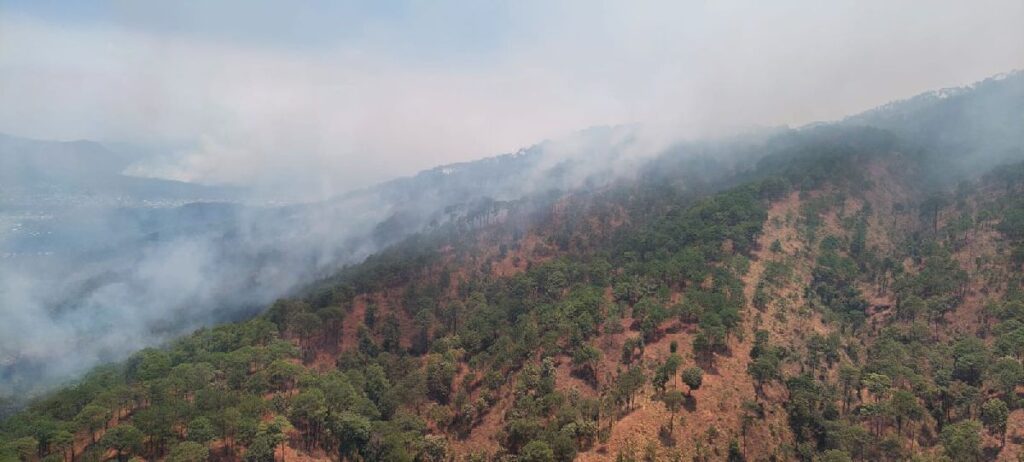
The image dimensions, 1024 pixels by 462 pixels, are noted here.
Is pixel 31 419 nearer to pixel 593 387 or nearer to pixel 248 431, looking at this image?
pixel 248 431

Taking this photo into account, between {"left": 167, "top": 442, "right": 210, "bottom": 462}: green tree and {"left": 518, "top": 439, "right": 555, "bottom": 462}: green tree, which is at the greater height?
{"left": 167, "top": 442, "right": 210, "bottom": 462}: green tree

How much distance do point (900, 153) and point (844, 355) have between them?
383 feet

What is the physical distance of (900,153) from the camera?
176 m

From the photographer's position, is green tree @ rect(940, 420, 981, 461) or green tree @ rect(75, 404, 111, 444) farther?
green tree @ rect(75, 404, 111, 444)

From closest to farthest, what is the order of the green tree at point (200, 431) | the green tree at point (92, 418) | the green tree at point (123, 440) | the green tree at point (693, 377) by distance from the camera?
the green tree at point (123, 440)
the green tree at point (200, 431)
the green tree at point (92, 418)
the green tree at point (693, 377)

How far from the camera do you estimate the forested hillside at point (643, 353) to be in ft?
230

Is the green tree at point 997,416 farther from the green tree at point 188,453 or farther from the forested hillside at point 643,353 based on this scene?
the green tree at point 188,453

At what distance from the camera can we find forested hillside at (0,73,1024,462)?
70062 millimetres

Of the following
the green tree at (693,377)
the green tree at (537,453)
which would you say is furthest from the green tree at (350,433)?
the green tree at (693,377)

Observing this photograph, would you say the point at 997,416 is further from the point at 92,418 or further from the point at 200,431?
the point at 92,418

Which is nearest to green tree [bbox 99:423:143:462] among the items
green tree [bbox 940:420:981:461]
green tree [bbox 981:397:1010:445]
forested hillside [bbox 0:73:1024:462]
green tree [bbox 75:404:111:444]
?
forested hillside [bbox 0:73:1024:462]

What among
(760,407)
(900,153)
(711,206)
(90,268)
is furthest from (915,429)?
(90,268)

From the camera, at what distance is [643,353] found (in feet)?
297

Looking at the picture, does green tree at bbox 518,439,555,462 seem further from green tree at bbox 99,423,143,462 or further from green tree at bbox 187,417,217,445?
green tree at bbox 99,423,143,462
